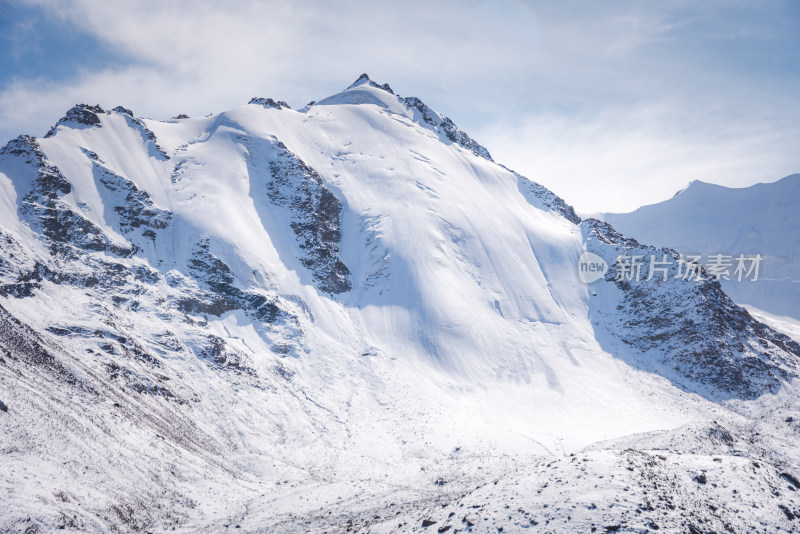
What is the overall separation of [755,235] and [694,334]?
137884 mm

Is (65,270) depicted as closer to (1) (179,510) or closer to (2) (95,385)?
(2) (95,385)

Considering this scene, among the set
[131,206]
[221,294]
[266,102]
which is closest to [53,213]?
[131,206]

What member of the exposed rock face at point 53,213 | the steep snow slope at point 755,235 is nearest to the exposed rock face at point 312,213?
the exposed rock face at point 53,213

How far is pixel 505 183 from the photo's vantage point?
122125mm

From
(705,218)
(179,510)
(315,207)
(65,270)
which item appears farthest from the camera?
(705,218)

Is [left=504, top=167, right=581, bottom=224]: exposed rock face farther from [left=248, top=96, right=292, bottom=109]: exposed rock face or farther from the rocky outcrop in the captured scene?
[left=248, top=96, right=292, bottom=109]: exposed rock face

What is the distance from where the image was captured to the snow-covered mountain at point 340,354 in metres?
27.1

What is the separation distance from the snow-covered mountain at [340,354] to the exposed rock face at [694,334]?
45cm

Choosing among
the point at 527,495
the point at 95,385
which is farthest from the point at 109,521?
the point at 527,495

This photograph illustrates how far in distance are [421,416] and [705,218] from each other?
627 ft

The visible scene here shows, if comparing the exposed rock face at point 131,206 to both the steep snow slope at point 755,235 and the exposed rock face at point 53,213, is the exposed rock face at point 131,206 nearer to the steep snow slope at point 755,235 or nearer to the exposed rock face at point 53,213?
the exposed rock face at point 53,213

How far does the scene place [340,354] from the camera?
6675 centimetres

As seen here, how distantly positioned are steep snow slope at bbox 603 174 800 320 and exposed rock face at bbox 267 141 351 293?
139137 millimetres
